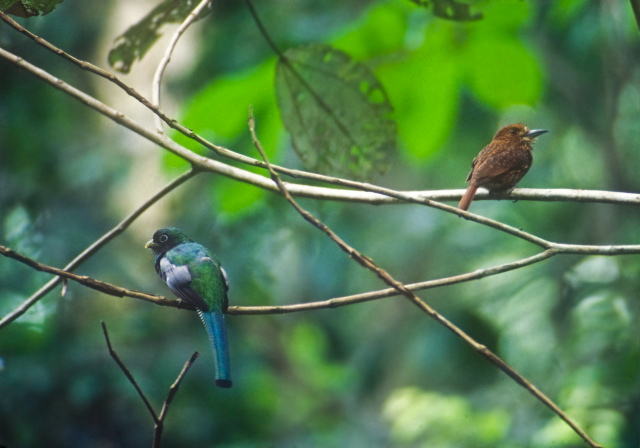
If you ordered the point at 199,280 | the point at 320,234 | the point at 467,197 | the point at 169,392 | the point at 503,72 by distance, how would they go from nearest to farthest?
the point at 169,392, the point at 199,280, the point at 467,197, the point at 503,72, the point at 320,234

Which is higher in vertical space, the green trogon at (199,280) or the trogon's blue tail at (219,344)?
the green trogon at (199,280)

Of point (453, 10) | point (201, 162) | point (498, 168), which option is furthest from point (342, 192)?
point (453, 10)

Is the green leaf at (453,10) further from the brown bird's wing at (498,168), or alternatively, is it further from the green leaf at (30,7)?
the green leaf at (30,7)

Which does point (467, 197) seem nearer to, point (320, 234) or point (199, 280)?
point (199, 280)

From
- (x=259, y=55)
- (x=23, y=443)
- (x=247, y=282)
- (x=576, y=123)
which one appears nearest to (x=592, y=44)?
(x=576, y=123)

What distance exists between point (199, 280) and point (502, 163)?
0.52 metres

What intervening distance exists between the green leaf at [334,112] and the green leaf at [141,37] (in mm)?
199

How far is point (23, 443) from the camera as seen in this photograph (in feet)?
4.00

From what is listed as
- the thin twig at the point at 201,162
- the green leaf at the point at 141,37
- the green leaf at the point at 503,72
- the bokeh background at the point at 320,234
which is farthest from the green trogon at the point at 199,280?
the green leaf at the point at 503,72

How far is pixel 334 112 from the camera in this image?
115cm

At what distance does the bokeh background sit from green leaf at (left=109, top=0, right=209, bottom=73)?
0.40 ft

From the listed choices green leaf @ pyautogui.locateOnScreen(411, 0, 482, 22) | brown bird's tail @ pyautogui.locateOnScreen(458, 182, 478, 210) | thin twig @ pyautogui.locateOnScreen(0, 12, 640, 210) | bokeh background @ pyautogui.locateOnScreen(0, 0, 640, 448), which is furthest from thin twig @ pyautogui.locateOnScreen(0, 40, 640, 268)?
green leaf @ pyautogui.locateOnScreen(411, 0, 482, 22)

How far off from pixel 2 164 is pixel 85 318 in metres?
0.37

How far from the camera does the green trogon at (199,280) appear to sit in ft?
2.77
